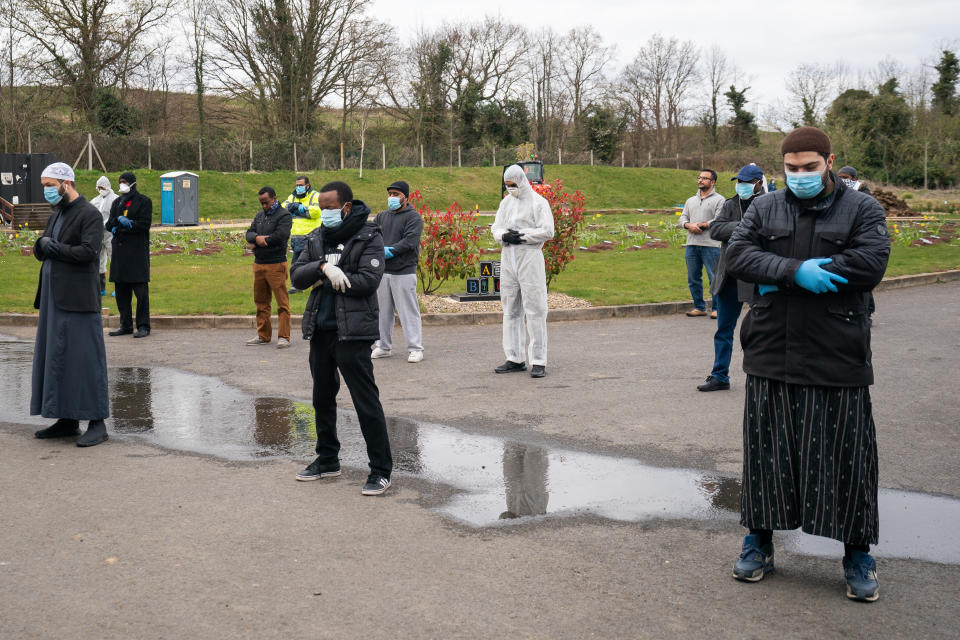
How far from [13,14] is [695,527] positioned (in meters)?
45.7

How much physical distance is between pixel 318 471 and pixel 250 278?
41.3 ft

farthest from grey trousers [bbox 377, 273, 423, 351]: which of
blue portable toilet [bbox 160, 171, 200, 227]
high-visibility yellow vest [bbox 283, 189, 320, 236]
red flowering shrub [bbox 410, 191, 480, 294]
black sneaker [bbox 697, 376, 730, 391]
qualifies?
blue portable toilet [bbox 160, 171, 200, 227]

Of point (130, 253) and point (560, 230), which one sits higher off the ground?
point (560, 230)

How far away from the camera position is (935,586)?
169 inches

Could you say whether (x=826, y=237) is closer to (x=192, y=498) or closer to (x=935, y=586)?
(x=935, y=586)

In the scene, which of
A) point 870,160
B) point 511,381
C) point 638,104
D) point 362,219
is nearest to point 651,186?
point 870,160

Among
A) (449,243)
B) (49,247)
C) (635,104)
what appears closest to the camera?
(49,247)

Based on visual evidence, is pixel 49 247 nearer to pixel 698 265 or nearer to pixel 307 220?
pixel 307 220

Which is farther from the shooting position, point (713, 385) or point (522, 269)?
point (522, 269)

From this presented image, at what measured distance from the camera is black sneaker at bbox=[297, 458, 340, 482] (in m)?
6.15

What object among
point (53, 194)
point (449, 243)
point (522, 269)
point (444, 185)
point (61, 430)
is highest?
point (444, 185)

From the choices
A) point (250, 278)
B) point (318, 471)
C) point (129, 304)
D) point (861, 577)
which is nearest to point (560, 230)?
point (250, 278)

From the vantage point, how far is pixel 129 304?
1269 centimetres

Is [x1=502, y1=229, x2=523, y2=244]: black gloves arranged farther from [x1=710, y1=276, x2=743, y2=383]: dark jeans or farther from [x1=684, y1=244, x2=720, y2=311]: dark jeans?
[x1=684, y1=244, x2=720, y2=311]: dark jeans
